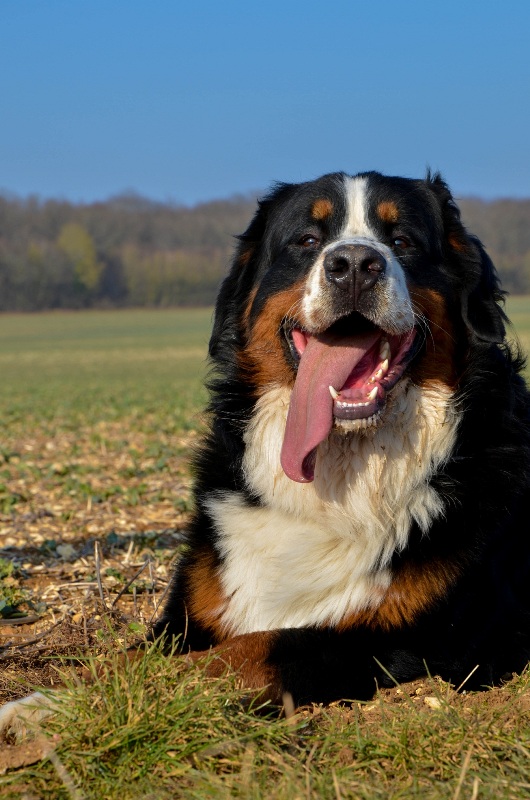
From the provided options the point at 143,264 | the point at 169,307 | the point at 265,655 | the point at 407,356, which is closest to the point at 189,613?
the point at 265,655

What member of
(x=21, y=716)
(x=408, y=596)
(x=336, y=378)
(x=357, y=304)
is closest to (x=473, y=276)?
(x=357, y=304)

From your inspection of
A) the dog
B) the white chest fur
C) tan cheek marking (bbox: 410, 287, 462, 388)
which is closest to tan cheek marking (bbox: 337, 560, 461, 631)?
the dog

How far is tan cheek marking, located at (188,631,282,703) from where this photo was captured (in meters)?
3.28

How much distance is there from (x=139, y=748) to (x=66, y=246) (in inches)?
4986

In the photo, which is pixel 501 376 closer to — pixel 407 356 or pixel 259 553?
pixel 407 356

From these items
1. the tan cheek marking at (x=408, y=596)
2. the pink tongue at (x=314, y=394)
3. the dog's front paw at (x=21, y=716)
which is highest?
the pink tongue at (x=314, y=394)

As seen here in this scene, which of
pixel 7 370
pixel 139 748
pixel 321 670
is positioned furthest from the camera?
pixel 7 370

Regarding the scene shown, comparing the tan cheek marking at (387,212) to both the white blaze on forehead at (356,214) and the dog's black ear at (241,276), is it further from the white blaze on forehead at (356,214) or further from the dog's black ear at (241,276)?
the dog's black ear at (241,276)

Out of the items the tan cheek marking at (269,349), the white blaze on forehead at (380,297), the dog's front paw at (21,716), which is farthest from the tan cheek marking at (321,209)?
the dog's front paw at (21,716)

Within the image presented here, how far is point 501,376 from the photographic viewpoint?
402 centimetres

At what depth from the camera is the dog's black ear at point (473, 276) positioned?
3999 millimetres

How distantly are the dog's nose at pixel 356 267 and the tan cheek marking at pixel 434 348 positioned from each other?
26 cm

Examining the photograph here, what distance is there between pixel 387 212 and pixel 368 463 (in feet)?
3.72

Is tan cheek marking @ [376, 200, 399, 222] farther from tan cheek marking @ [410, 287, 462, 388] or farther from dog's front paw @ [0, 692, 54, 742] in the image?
dog's front paw @ [0, 692, 54, 742]
